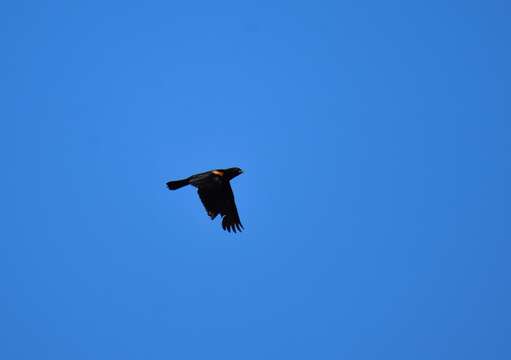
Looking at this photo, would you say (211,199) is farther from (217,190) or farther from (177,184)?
(177,184)

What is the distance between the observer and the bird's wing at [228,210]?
1983cm

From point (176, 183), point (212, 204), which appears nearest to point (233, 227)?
point (212, 204)

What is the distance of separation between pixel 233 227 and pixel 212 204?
1.04 meters

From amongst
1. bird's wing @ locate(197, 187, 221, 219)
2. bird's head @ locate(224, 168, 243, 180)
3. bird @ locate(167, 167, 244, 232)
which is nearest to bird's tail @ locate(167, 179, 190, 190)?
bird @ locate(167, 167, 244, 232)

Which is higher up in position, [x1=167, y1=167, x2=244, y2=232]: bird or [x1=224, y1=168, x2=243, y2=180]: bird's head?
[x1=224, y1=168, x2=243, y2=180]: bird's head

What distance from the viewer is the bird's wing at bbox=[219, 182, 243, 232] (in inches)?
781

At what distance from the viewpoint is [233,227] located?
800 inches

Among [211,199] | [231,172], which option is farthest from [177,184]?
[231,172]

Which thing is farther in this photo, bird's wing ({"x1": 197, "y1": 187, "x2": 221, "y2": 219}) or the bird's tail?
bird's wing ({"x1": 197, "y1": 187, "x2": 221, "y2": 219})

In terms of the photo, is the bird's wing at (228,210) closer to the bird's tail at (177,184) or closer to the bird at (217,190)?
the bird at (217,190)

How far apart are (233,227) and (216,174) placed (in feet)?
6.41

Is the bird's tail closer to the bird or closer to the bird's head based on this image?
the bird

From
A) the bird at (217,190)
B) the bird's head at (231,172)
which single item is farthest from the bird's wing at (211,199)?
the bird's head at (231,172)

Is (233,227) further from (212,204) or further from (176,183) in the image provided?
(176,183)
